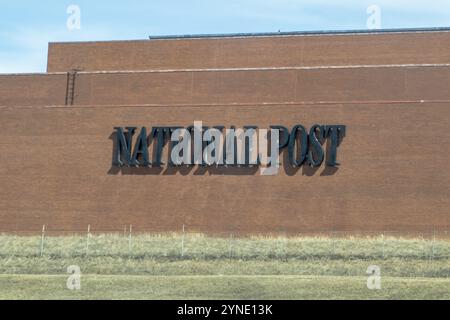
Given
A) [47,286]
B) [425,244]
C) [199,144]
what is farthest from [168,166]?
[47,286]

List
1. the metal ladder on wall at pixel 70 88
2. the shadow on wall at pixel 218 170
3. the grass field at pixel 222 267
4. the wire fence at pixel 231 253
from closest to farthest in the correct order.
Result: the grass field at pixel 222 267
the wire fence at pixel 231 253
the shadow on wall at pixel 218 170
the metal ladder on wall at pixel 70 88

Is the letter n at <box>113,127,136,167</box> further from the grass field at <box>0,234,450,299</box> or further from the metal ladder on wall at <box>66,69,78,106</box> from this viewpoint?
the metal ladder on wall at <box>66,69,78,106</box>

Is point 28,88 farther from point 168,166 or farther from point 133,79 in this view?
point 168,166

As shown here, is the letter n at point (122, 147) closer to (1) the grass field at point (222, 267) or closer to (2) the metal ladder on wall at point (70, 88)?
(1) the grass field at point (222, 267)

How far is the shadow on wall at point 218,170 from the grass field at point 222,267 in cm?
335

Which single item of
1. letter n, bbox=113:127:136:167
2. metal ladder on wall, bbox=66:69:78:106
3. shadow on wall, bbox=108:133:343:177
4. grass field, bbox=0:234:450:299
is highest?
metal ladder on wall, bbox=66:69:78:106

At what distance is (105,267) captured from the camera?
2506cm

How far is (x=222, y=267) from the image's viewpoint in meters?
25.1

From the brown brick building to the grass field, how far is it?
1750 millimetres

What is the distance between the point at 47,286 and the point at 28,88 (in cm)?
2401

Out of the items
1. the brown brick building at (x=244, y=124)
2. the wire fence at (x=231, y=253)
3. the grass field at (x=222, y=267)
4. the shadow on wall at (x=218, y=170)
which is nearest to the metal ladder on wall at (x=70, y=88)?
the brown brick building at (x=244, y=124)

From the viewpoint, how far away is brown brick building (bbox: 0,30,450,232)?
34781mm

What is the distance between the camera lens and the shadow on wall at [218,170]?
116 ft

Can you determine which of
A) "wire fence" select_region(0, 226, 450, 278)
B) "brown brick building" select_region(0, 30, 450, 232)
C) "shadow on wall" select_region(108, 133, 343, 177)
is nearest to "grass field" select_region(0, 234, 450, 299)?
"wire fence" select_region(0, 226, 450, 278)
